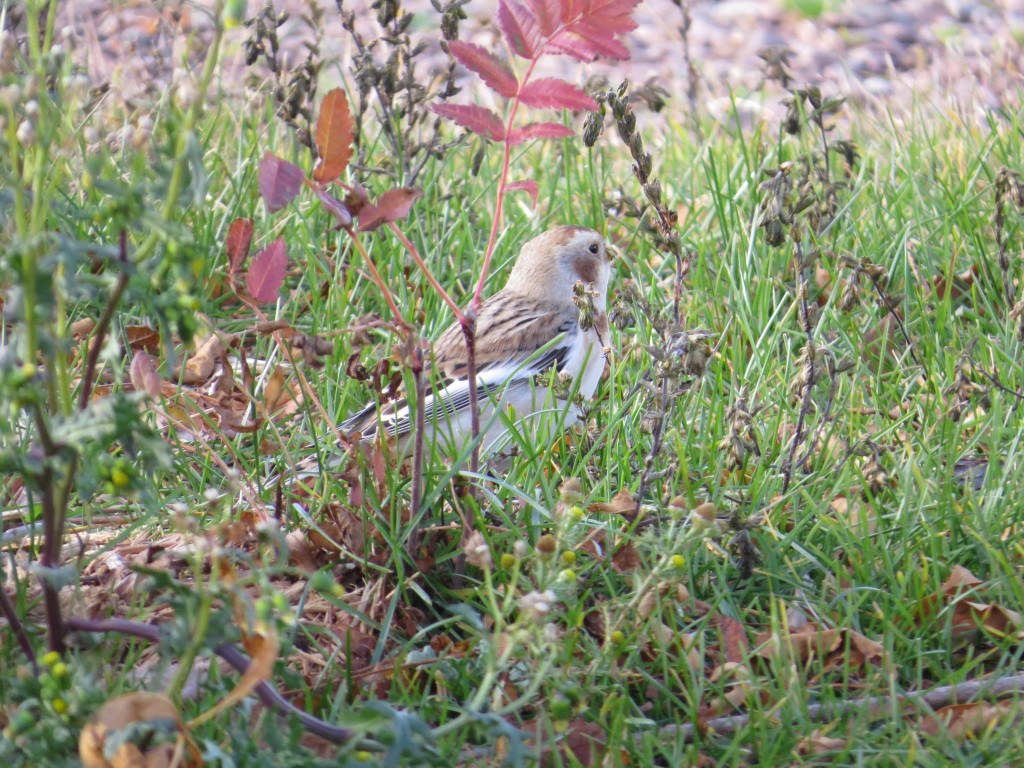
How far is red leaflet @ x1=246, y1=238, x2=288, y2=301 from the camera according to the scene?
300 centimetres

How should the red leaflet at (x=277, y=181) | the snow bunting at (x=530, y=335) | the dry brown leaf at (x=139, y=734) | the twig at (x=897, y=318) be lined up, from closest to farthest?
the dry brown leaf at (x=139, y=734)
the red leaflet at (x=277, y=181)
the twig at (x=897, y=318)
the snow bunting at (x=530, y=335)

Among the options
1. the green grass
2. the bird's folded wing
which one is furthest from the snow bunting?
the green grass

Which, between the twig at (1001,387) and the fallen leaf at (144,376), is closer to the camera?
the fallen leaf at (144,376)

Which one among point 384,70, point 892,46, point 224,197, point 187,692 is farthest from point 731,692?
point 892,46

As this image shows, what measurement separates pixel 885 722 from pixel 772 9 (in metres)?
11.3

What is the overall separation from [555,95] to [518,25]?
0.18 metres

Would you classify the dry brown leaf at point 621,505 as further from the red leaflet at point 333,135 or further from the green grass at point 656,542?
the red leaflet at point 333,135

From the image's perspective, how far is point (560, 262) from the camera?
5055 millimetres

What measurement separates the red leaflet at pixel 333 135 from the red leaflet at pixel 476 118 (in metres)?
0.29

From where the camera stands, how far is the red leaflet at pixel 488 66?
282cm

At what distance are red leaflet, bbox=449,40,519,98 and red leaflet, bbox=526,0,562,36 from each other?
124mm

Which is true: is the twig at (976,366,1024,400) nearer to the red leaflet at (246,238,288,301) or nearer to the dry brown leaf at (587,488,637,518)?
the dry brown leaf at (587,488,637,518)

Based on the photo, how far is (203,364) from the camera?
15.2 ft

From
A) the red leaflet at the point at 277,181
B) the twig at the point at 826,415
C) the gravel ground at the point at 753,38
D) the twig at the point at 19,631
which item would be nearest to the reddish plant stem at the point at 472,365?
the red leaflet at the point at 277,181
